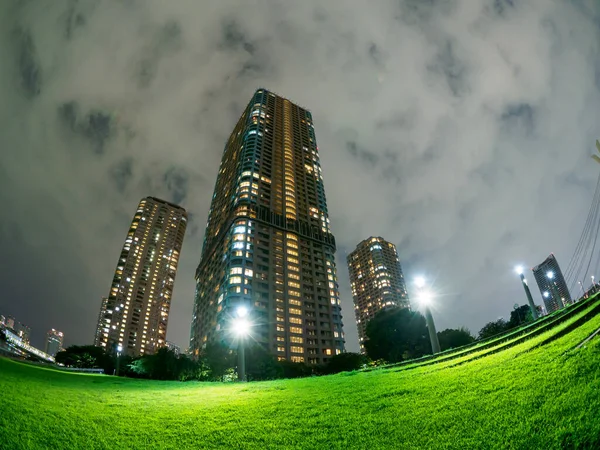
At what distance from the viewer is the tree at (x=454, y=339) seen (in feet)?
228

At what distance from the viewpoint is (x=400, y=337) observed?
7206 cm

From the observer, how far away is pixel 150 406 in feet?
39.5

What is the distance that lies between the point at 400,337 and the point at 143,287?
156 m

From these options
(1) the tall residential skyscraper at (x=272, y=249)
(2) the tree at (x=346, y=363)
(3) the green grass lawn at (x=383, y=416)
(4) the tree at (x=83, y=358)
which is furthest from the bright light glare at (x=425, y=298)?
(4) the tree at (x=83, y=358)

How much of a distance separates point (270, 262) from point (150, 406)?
92861 mm

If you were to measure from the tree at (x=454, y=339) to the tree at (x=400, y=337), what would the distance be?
3.74 meters

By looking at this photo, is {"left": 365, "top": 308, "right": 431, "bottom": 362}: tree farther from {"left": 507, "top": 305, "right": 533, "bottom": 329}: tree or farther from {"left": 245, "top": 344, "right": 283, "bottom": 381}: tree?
{"left": 245, "top": 344, "right": 283, "bottom": 381}: tree

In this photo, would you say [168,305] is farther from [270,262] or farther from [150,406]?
[150,406]

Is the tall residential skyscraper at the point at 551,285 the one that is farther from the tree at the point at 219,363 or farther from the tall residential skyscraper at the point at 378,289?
the tree at the point at 219,363

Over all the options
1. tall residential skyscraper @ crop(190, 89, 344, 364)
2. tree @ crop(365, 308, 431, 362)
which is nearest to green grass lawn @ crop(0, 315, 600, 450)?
tree @ crop(365, 308, 431, 362)

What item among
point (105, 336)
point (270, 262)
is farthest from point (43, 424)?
point (105, 336)

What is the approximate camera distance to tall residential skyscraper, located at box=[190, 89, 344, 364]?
3706 inches

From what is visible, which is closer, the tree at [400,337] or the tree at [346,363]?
the tree at [400,337]

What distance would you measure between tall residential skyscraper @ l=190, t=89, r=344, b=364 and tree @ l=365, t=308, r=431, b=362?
2810cm
